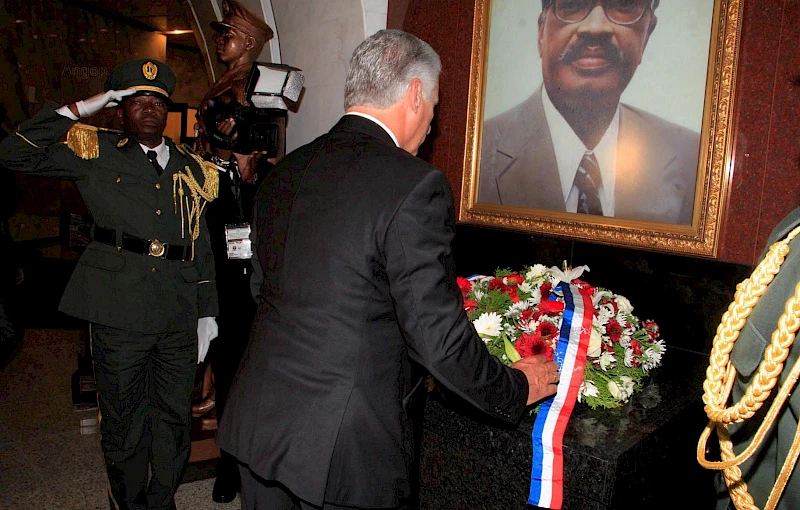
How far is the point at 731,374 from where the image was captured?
1.12m

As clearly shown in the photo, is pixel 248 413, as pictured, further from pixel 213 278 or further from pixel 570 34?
pixel 570 34

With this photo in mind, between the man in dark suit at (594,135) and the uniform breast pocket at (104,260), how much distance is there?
63.9 inches

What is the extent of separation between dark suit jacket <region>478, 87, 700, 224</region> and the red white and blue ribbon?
542mm

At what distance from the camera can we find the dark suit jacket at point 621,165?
2176 mm

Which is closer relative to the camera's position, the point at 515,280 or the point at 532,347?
the point at 532,347

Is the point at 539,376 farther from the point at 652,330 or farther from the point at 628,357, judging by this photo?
the point at 652,330

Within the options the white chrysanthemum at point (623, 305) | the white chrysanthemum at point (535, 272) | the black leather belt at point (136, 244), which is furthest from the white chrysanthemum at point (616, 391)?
the black leather belt at point (136, 244)

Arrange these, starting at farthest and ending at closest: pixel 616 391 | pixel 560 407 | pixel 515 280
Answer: pixel 515 280 < pixel 616 391 < pixel 560 407

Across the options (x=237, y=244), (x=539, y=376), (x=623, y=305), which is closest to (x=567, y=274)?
(x=623, y=305)

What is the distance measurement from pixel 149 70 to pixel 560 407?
2.01m

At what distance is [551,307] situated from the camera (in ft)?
6.32

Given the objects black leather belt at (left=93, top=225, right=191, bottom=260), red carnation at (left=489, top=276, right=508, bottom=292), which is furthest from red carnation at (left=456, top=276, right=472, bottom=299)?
black leather belt at (left=93, top=225, right=191, bottom=260)

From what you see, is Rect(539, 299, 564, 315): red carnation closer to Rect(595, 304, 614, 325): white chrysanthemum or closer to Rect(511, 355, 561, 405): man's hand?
Rect(595, 304, 614, 325): white chrysanthemum

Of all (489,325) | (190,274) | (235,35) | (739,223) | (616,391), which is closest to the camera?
(616,391)
